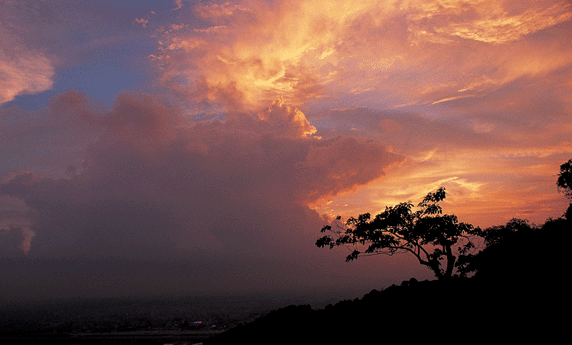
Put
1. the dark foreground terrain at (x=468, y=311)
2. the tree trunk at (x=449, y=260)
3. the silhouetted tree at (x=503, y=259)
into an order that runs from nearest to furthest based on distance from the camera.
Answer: the dark foreground terrain at (x=468, y=311)
the silhouetted tree at (x=503, y=259)
the tree trunk at (x=449, y=260)

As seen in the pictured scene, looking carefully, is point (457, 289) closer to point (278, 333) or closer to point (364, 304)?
point (364, 304)

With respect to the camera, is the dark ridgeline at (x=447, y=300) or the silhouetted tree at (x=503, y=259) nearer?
the dark ridgeline at (x=447, y=300)

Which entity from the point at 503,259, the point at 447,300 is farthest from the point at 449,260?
the point at 447,300

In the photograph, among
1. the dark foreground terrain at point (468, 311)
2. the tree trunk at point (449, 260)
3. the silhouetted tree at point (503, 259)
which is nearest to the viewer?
the dark foreground terrain at point (468, 311)

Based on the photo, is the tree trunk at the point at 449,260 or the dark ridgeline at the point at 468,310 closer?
the dark ridgeline at the point at 468,310

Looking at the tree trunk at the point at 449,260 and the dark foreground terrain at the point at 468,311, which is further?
the tree trunk at the point at 449,260

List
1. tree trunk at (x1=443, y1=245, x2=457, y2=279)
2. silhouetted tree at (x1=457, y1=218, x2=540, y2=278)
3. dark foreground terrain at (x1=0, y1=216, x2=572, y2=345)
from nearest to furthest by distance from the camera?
dark foreground terrain at (x1=0, y1=216, x2=572, y2=345) < silhouetted tree at (x1=457, y1=218, x2=540, y2=278) < tree trunk at (x1=443, y1=245, x2=457, y2=279)

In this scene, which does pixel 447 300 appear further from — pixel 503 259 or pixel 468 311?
pixel 503 259

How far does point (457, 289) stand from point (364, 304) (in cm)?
701

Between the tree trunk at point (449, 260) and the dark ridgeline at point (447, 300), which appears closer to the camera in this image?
the dark ridgeline at point (447, 300)

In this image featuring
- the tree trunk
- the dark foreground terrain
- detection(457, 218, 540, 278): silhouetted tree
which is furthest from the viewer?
the tree trunk

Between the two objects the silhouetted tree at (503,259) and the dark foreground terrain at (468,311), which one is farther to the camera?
the silhouetted tree at (503,259)

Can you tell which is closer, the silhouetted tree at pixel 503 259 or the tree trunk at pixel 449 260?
the silhouetted tree at pixel 503 259

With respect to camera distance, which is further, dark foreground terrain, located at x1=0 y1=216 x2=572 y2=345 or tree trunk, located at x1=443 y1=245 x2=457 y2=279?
tree trunk, located at x1=443 y1=245 x2=457 y2=279
